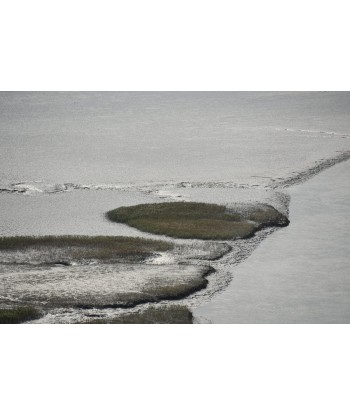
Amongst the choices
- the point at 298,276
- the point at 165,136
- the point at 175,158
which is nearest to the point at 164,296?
the point at 298,276

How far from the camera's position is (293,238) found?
59.2 ft

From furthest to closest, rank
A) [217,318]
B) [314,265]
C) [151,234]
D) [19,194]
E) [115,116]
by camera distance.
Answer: [115,116] → [19,194] → [151,234] → [314,265] → [217,318]

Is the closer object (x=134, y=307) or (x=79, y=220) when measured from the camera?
(x=134, y=307)

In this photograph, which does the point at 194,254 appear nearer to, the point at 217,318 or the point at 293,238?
the point at 293,238

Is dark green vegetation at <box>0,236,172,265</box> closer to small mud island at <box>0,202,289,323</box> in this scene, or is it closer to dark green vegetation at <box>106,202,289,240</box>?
small mud island at <box>0,202,289,323</box>

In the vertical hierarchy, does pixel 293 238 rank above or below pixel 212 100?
below

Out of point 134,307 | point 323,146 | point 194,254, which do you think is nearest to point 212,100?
point 323,146

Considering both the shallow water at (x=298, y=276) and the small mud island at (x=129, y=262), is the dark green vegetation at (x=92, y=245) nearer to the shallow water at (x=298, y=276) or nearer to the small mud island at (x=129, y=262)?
the small mud island at (x=129, y=262)

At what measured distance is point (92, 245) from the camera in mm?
17797

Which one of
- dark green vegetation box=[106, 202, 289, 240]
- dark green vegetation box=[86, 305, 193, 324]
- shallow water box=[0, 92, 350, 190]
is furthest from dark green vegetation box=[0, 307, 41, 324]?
shallow water box=[0, 92, 350, 190]

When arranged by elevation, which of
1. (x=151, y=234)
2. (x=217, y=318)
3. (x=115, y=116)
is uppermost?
(x=115, y=116)

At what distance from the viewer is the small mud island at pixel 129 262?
48.8 ft

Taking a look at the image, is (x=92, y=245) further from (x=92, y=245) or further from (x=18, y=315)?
(x=18, y=315)

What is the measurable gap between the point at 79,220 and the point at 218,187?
15.4ft
